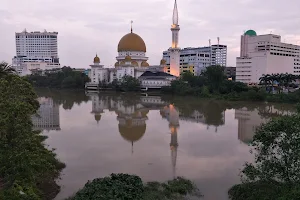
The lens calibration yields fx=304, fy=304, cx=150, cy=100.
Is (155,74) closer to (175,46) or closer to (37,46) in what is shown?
(175,46)

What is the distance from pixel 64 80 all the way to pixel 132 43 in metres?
14.5

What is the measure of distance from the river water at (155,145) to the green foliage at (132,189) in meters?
0.59

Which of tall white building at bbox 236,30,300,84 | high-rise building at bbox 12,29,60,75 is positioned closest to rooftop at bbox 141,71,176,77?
tall white building at bbox 236,30,300,84

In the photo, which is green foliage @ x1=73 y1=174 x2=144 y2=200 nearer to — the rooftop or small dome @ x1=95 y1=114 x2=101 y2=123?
small dome @ x1=95 y1=114 x2=101 y2=123

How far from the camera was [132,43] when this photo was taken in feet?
164

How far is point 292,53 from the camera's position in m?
56.5

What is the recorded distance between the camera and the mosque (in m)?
48.3

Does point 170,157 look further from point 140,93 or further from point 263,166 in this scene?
point 140,93

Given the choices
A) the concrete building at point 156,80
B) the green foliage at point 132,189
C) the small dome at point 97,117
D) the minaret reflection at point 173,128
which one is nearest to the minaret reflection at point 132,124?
the small dome at point 97,117

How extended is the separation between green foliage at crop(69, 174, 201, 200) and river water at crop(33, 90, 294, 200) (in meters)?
0.59

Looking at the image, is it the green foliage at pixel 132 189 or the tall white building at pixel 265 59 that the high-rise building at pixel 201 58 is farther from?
the green foliage at pixel 132 189

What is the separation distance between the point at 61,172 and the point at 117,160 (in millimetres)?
2201

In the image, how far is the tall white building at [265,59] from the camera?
163ft

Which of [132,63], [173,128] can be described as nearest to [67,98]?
[132,63]
